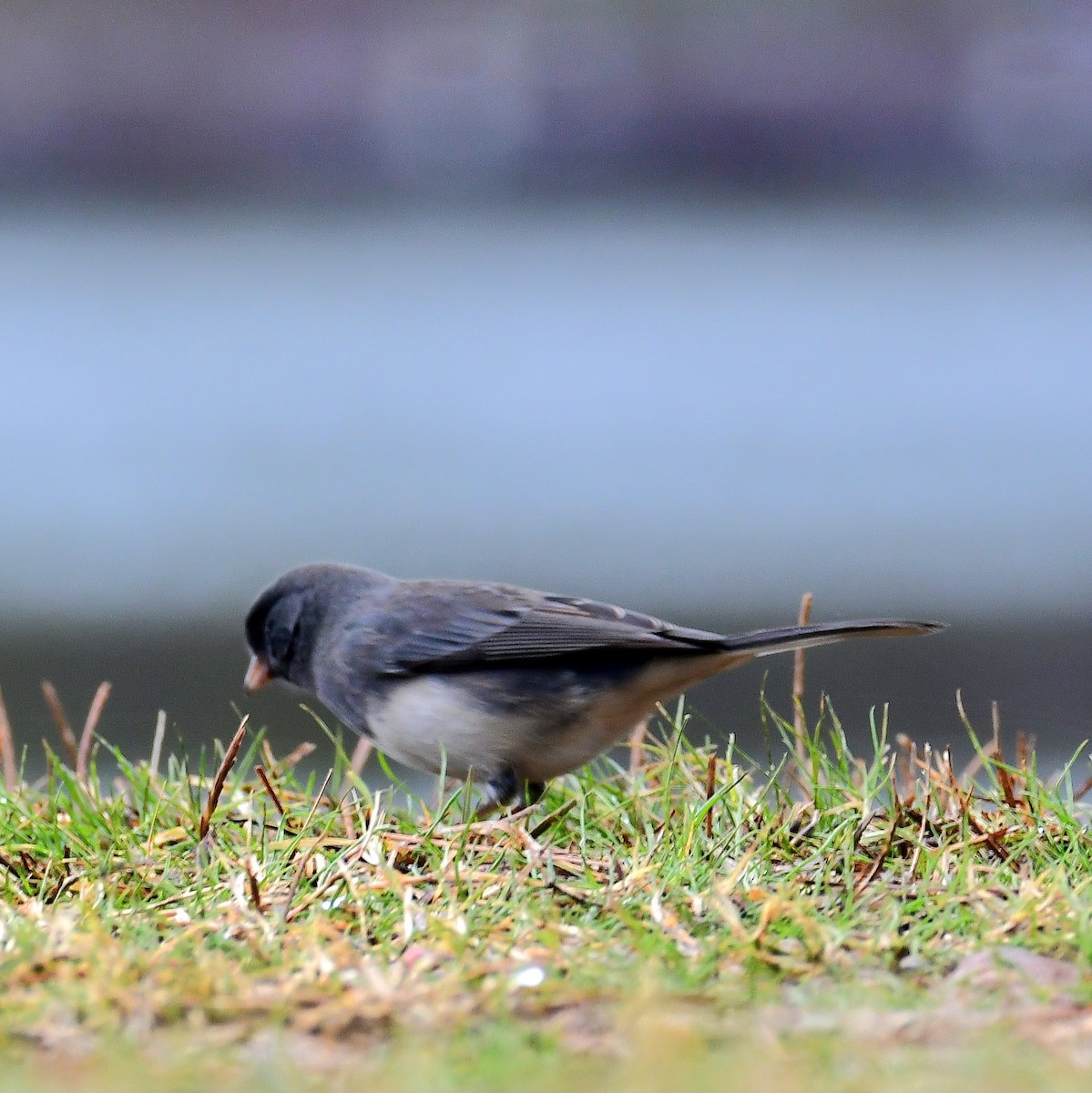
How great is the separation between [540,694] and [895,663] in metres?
1.64

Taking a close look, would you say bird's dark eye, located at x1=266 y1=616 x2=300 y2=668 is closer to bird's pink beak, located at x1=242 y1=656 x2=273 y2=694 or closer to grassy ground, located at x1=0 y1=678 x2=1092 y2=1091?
bird's pink beak, located at x1=242 y1=656 x2=273 y2=694

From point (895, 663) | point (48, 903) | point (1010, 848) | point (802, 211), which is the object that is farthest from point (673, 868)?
point (802, 211)

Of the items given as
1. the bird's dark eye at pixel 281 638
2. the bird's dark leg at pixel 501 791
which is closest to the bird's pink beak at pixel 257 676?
the bird's dark eye at pixel 281 638

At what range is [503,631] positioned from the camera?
2.91 meters

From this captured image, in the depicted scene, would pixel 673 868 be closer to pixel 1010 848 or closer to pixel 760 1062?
pixel 1010 848

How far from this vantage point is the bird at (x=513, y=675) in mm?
2760

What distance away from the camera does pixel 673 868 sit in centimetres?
214

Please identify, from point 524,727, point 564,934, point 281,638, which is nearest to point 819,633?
point 524,727

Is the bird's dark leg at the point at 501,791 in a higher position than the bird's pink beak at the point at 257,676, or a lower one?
lower

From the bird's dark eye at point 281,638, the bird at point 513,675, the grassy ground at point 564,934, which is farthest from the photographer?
the bird's dark eye at point 281,638

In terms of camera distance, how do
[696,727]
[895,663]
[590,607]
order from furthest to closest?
[895,663] → [696,727] → [590,607]

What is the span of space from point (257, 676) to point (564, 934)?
156 cm

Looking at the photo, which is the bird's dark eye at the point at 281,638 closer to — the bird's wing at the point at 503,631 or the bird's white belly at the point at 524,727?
the bird's wing at the point at 503,631

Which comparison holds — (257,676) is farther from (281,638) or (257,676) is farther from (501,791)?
(501,791)
